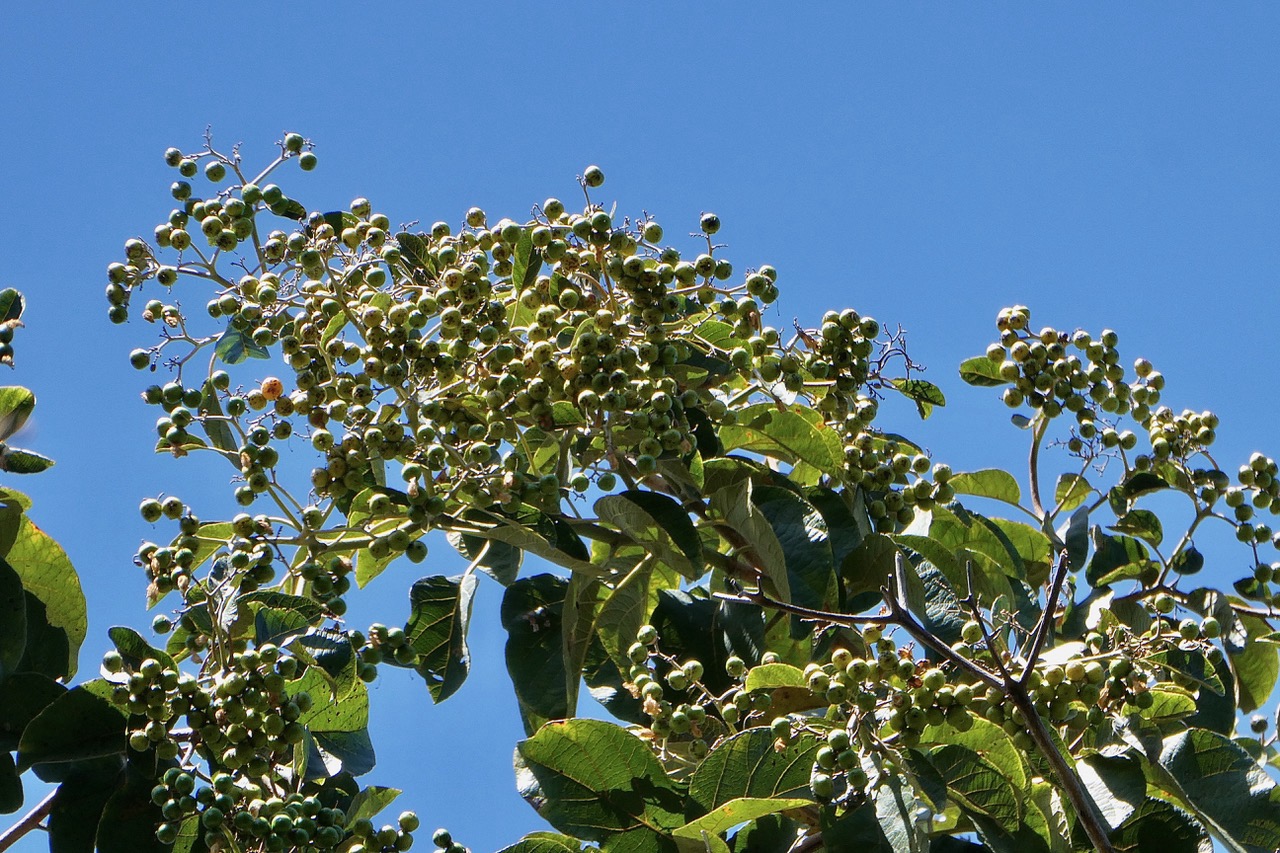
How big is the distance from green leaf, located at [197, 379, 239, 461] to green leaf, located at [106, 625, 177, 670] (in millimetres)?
568

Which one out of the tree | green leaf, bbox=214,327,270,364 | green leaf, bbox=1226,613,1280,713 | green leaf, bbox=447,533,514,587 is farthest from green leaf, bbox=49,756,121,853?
green leaf, bbox=1226,613,1280,713

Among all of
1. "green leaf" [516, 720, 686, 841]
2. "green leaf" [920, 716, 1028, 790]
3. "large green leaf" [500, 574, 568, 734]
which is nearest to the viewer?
"green leaf" [920, 716, 1028, 790]

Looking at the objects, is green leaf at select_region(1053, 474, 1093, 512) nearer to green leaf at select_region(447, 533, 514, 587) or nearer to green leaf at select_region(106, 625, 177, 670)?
green leaf at select_region(447, 533, 514, 587)

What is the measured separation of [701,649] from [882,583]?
449mm

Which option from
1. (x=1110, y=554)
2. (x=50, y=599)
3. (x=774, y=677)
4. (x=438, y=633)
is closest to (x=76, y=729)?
(x=50, y=599)

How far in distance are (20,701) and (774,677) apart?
1.52 meters

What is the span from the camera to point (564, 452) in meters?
2.99

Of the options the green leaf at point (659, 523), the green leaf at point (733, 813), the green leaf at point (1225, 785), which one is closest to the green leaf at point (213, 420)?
the green leaf at point (659, 523)

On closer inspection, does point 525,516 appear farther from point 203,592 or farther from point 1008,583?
point 1008,583

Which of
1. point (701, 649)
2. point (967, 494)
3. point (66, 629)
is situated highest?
point (967, 494)

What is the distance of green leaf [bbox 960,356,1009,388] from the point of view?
3.64 m

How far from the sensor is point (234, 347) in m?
3.35

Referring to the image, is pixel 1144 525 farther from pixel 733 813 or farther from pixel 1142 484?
pixel 733 813

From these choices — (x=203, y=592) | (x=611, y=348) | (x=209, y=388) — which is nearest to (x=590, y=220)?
(x=611, y=348)
